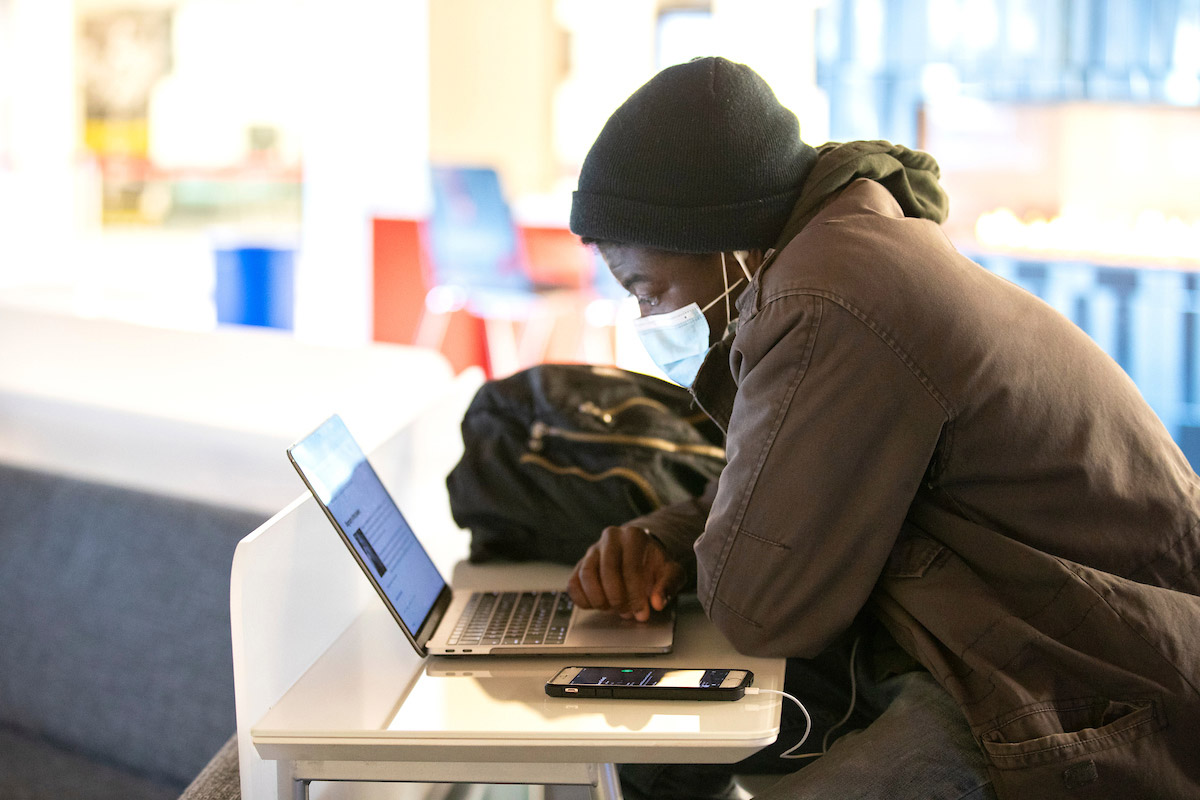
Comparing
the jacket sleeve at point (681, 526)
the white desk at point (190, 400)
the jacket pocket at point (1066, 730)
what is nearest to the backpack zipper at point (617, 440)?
the jacket sleeve at point (681, 526)

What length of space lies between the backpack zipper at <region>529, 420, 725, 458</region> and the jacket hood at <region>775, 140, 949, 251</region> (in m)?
0.38

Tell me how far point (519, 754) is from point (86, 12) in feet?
24.5

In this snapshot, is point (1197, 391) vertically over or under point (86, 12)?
under

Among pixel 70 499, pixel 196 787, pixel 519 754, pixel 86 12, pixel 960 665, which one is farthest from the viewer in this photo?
pixel 86 12

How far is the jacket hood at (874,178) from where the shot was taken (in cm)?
121

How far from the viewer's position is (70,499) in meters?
1.77

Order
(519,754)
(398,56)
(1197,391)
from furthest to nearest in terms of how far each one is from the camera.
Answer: (398,56) → (1197,391) → (519,754)

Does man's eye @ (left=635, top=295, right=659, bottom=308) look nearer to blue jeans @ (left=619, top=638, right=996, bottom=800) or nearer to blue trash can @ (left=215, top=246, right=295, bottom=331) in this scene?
blue jeans @ (left=619, top=638, right=996, bottom=800)

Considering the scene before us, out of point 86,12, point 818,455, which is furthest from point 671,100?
point 86,12

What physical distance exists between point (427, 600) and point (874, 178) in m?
0.66

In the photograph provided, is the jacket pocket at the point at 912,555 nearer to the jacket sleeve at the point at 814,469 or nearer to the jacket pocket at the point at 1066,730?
the jacket sleeve at the point at 814,469

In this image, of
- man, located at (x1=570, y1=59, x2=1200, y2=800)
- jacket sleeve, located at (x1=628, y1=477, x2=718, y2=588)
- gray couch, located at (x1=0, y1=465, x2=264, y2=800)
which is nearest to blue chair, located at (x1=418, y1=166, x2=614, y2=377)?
gray couch, located at (x1=0, y1=465, x2=264, y2=800)

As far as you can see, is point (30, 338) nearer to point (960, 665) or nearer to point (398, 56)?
point (960, 665)

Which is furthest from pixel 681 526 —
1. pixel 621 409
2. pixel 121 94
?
pixel 121 94
